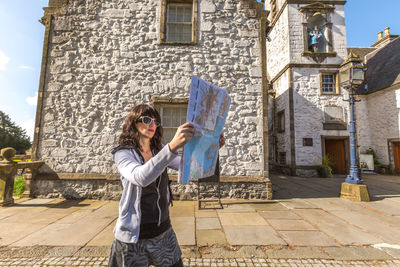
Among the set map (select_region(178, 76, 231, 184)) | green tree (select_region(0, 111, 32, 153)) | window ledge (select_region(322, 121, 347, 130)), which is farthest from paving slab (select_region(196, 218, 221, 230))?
green tree (select_region(0, 111, 32, 153))

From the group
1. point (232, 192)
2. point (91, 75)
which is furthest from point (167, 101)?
point (232, 192)

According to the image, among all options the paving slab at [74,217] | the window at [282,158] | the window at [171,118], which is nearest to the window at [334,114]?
the window at [282,158]

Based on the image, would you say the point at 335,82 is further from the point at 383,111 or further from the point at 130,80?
the point at 130,80

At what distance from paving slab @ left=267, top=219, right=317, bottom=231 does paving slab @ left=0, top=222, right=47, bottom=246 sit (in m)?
4.49

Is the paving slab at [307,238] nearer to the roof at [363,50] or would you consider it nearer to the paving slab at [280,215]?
the paving slab at [280,215]

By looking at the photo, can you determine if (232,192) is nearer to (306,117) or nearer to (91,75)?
(91,75)

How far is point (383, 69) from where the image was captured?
13344 mm

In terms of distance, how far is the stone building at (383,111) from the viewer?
11734mm

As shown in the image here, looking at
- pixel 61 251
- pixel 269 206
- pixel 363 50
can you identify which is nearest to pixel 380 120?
pixel 363 50

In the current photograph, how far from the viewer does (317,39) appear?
12.2 metres

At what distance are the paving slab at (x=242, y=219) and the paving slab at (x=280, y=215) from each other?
0.62 feet

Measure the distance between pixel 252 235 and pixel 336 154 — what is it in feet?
38.2

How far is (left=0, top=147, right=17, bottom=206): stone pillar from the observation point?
4785 mm

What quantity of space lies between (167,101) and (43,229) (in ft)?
12.9
